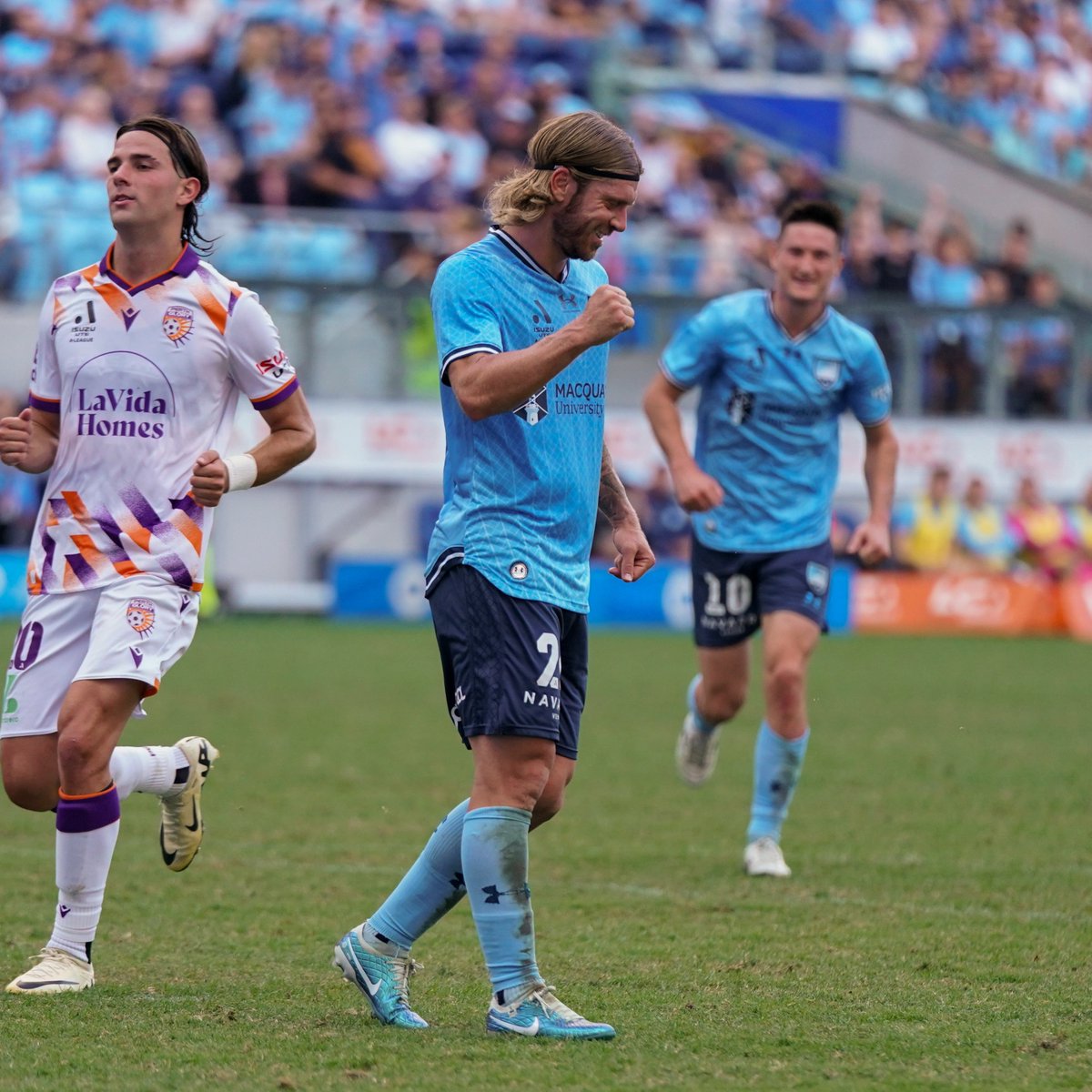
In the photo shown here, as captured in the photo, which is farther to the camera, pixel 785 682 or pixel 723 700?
pixel 723 700

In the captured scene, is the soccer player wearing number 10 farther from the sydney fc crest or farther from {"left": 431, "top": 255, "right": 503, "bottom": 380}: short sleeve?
{"left": 431, "top": 255, "right": 503, "bottom": 380}: short sleeve

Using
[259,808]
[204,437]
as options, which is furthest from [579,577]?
[259,808]

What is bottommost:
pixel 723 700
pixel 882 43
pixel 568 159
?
pixel 723 700

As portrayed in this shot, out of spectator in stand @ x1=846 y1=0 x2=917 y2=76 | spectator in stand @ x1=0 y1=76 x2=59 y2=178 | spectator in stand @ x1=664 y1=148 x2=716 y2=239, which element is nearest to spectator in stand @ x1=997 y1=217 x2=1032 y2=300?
spectator in stand @ x1=846 y1=0 x2=917 y2=76

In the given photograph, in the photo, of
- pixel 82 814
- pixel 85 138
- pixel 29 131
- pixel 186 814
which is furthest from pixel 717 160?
pixel 82 814

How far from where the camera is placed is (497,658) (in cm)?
481

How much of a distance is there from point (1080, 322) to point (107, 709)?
21863mm

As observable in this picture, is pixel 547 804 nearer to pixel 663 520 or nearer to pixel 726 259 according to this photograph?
pixel 663 520

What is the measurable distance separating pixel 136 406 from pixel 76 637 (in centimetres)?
68

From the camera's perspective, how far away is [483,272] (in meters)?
4.86

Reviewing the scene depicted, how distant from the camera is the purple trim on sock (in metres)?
5.59

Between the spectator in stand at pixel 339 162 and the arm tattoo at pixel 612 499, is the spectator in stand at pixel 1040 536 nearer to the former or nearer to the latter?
the spectator in stand at pixel 339 162

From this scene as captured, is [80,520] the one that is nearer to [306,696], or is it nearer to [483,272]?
[483,272]

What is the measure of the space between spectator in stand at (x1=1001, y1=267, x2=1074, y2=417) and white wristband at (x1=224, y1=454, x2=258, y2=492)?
20.9m
